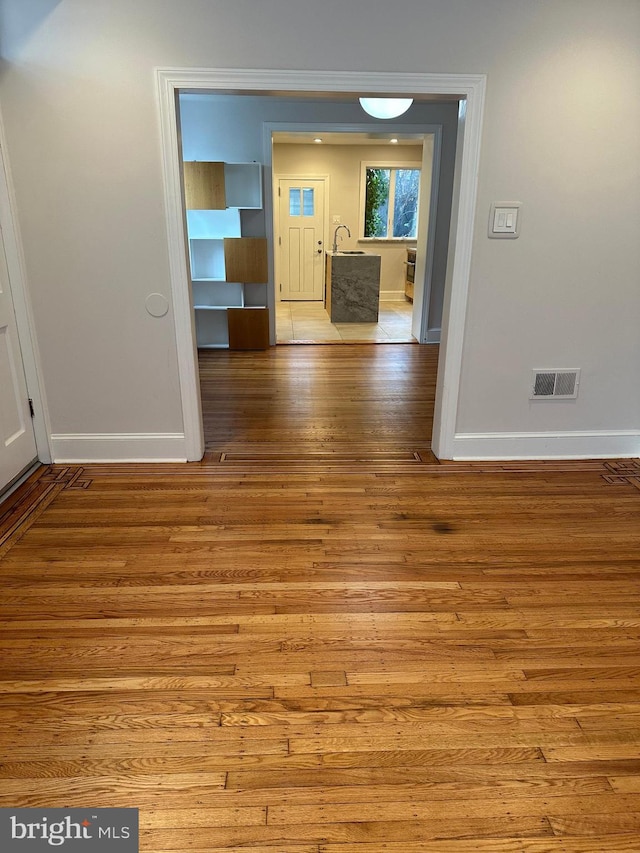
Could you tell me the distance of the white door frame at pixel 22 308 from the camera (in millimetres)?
3025

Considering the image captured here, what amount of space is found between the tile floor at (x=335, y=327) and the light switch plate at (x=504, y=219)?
3808 mm

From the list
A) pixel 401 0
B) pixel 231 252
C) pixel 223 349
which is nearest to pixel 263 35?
pixel 401 0

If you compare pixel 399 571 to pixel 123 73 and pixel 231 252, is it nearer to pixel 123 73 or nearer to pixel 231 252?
pixel 123 73

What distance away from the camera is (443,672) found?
1966mm

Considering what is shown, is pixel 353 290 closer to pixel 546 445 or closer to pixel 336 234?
pixel 336 234

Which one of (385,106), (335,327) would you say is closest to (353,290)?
(335,327)

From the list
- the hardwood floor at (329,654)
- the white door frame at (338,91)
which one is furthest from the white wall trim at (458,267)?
the hardwood floor at (329,654)

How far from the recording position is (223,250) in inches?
259

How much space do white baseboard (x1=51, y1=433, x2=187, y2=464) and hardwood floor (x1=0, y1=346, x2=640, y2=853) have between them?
98 millimetres

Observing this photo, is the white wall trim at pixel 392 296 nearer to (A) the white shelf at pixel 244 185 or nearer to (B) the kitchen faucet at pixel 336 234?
(B) the kitchen faucet at pixel 336 234

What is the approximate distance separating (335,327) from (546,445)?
4.80 m

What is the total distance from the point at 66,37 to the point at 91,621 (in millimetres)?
2746

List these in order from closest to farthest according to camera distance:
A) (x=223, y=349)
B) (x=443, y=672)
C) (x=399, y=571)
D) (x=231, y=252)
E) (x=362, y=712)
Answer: (x=362, y=712) → (x=443, y=672) → (x=399, y=571) → (x=231, y=252) → (x=223, y=349)

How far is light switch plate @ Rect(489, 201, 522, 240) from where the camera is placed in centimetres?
318
